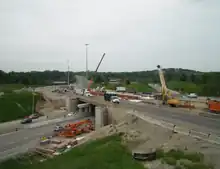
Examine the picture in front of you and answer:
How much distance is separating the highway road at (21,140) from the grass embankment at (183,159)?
2176 centimetres

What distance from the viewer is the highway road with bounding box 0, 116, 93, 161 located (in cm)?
3273

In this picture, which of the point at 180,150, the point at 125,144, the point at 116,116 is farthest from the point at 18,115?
the point at 180,150

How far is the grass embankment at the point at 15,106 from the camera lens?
2353 inches

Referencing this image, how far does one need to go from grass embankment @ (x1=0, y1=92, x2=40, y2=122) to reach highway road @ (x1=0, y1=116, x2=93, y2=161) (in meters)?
16.2

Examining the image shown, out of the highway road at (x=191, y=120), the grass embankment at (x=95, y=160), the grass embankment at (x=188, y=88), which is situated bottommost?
the grass embankment at (x=95, y=160)

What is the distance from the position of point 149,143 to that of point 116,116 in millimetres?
18619

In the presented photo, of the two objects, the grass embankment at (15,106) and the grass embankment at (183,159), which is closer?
the grass embankment at (183,159)

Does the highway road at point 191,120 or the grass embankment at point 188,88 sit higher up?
the grass embankment at point 188,88

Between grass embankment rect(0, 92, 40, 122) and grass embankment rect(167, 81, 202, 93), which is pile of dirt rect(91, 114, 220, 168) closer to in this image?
grass embankment rect(0, 92, 40, 122)

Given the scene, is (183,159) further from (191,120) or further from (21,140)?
(21,140)

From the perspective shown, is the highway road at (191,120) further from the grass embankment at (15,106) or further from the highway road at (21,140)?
the grass embankment at (15,106)

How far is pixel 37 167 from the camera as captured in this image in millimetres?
24125

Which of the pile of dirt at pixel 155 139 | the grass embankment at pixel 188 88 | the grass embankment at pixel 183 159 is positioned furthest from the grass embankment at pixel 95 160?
the grass embankment at pixel 188 88

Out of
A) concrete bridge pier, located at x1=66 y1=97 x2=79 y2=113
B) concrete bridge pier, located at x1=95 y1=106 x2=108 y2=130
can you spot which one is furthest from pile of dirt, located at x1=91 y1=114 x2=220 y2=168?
concrete bridge pier, located at x1=66 y1=97 x2=79 y2=113
